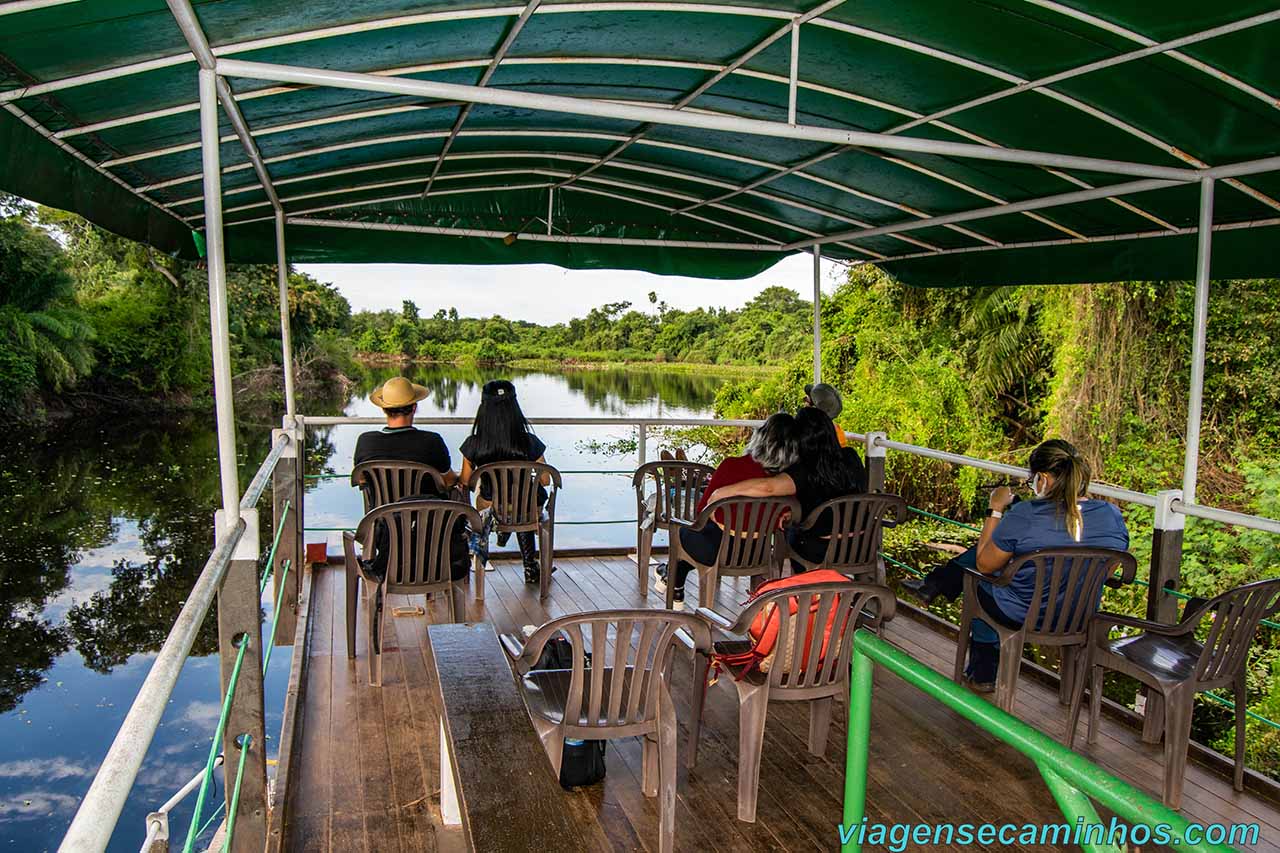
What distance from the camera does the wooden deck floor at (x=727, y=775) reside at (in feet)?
8.32

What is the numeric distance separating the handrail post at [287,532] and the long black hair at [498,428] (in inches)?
36.5

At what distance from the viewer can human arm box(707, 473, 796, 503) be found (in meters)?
3.74

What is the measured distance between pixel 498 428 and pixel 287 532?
1.19 m

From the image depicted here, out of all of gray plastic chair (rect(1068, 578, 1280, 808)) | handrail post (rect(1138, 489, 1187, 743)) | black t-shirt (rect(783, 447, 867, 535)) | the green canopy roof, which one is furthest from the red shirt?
handrail post (rect(1138, 489, 1187, 743))

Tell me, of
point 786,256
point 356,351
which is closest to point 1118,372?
point 786,256

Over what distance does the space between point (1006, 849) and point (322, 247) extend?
15.8 feet

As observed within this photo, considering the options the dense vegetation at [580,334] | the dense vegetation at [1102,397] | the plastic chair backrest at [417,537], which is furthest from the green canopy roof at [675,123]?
the dense vegetation at [580,334]

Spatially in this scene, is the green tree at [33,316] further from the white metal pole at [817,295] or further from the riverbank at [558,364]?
the white metal pole at [817,295]

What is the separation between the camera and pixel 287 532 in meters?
4.38

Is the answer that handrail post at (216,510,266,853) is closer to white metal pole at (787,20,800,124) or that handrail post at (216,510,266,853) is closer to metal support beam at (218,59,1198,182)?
metal support beam at (218,59,1198,182)

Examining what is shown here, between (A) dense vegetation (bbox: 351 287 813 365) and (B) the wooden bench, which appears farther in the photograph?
(A) dense vegetation (bbox: 351 287 813 365)

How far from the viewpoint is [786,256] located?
6188 mm

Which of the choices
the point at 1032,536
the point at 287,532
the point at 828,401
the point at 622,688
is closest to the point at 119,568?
the point at 287,532

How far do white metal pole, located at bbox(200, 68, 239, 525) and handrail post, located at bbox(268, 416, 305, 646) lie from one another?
1900 millimetres
